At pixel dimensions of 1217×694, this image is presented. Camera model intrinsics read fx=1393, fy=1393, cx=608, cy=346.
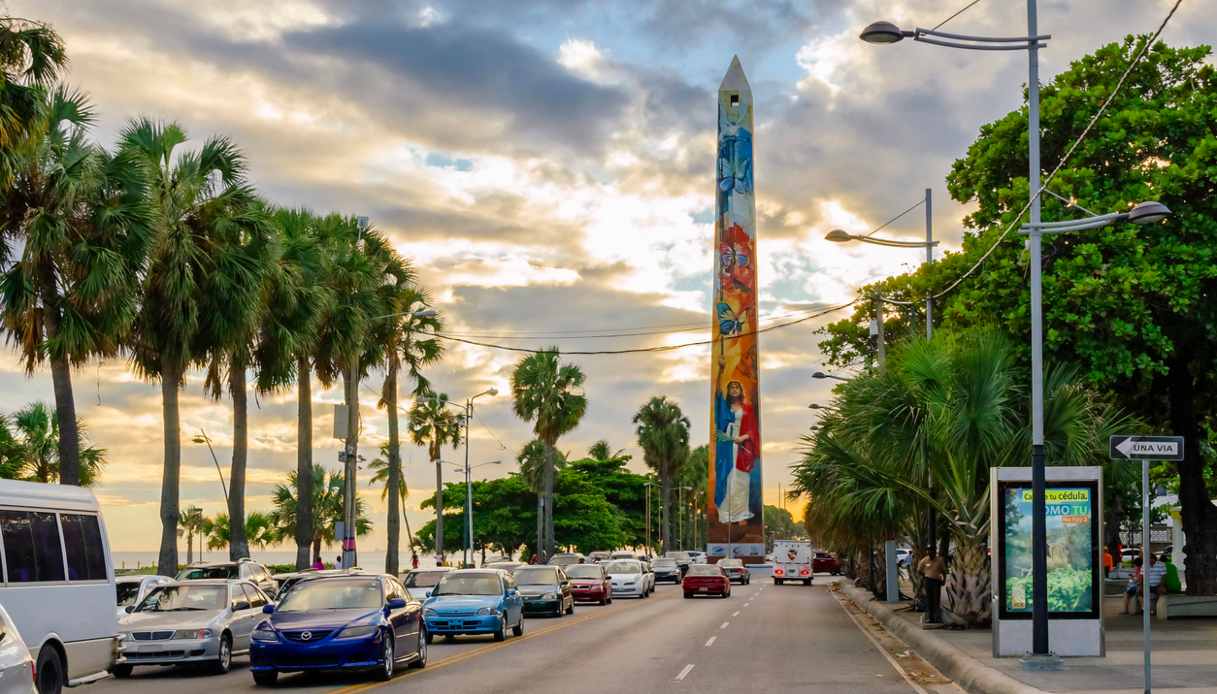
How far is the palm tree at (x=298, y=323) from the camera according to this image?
40.0 meters

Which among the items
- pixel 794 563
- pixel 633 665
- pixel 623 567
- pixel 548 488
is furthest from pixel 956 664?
pixel 548 488

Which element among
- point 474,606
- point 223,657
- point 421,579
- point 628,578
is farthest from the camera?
point 628,578

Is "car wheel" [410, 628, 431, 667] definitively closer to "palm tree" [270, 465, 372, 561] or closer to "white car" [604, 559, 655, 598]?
"white car" [604, 559, 655, 598]

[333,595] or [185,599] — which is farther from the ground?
[333,595]

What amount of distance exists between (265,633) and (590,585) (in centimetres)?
2791

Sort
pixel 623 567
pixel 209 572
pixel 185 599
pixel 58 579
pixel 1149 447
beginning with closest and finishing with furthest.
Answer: pixel 1149 447
pixel 58 579
pixel 185 599
pixel 209 572
pixel 623 567

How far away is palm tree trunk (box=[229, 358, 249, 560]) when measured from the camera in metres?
40.0

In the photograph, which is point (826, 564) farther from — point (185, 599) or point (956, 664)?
point (185, 599)

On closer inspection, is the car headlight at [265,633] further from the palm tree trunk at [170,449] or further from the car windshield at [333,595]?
the palm tree trunk at [170,449]

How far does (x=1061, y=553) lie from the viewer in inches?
Answer: 801

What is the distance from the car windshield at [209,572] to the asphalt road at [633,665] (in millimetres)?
3642

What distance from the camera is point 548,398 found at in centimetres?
8706

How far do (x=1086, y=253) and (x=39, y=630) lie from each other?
69.5 feet

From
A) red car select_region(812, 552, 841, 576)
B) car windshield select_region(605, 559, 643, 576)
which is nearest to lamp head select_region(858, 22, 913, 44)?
car windshield select_region(605, 559, 643, 576)
